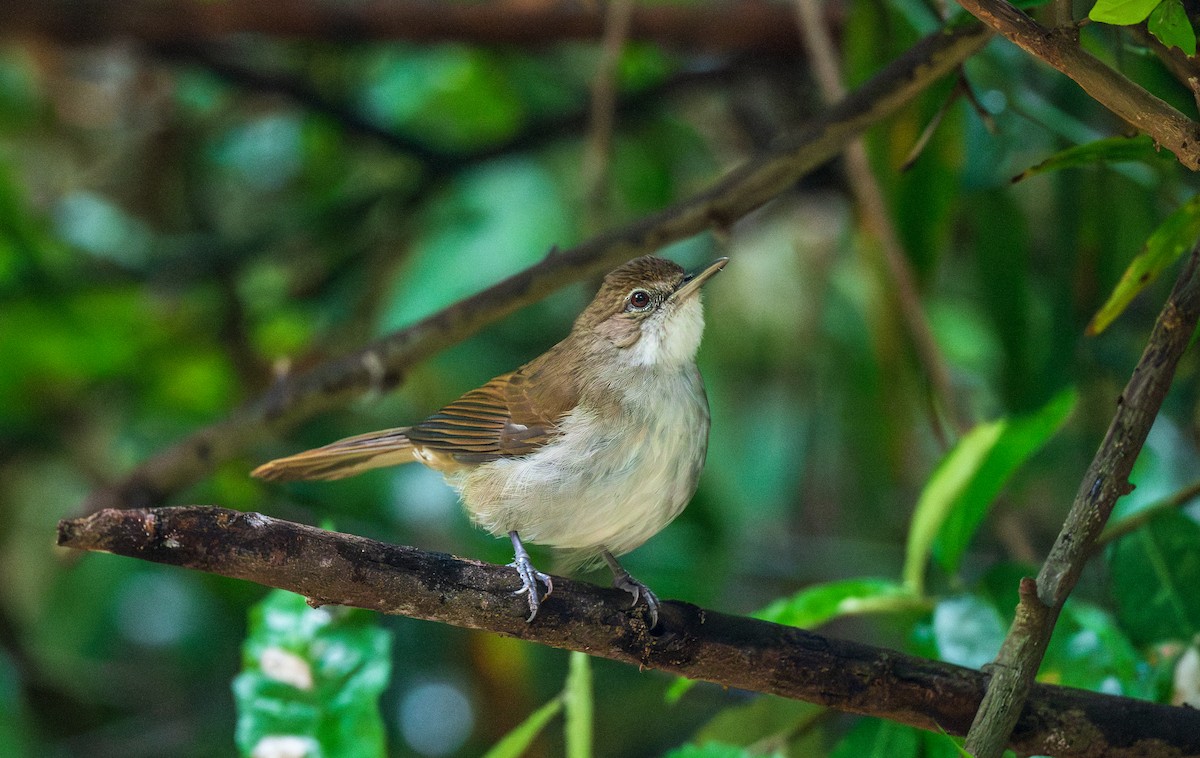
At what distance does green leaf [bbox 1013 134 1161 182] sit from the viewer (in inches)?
83.4

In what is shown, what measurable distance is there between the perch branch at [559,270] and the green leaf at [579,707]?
108 centimetres

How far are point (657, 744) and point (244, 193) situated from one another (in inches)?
140

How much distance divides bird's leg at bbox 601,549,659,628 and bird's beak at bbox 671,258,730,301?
75cm

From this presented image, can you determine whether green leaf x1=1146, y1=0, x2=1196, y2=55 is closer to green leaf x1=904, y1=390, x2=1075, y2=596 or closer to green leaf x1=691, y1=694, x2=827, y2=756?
green leaf x1=904, y1=390, x2=1075, y2=596

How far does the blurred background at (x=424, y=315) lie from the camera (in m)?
4.57

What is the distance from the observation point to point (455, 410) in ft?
9.97

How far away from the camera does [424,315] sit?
14.4 feet

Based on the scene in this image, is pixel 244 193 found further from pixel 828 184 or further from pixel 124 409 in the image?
pixel 828 184

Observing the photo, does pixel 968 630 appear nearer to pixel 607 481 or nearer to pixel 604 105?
pixel 607 481

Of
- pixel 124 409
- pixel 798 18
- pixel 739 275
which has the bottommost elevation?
pixel 124 409

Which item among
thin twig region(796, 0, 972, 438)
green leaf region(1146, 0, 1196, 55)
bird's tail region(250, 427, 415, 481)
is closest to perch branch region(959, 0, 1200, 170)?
green leaf region(1146, 0, 1196, 55)

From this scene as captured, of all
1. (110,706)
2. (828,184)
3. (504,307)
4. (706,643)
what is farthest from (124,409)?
(706,643)

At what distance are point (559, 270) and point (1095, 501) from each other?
1.63m

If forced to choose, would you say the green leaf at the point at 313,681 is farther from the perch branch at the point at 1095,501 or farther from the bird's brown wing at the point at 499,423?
the perch branch at the point at 1095,501
